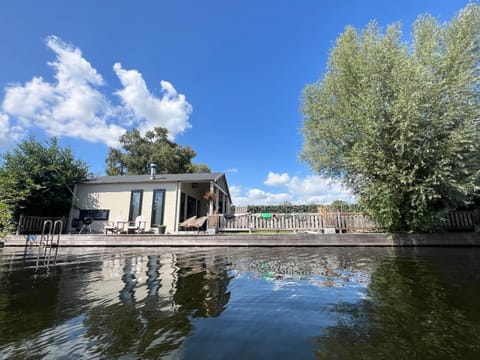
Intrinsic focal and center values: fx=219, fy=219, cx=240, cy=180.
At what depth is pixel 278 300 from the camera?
2775 millimetres

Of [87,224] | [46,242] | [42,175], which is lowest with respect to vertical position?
[46,242]

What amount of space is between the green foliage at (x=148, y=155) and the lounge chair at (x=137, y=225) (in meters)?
14.9

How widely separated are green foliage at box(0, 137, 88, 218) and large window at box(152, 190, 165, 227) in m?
5.17

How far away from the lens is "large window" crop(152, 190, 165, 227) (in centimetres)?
1220

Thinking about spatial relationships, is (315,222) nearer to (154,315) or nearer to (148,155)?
(154,315)

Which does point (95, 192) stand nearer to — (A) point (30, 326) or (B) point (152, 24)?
(B) point (152, 24)

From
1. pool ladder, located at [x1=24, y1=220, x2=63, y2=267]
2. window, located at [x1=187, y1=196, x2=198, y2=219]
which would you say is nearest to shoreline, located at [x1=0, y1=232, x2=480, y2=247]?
pool ladder, located at [x1=24, y1=220, x2=63, y2=267]

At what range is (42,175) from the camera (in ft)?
40.4

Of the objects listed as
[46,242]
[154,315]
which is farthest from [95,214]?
[154,315]

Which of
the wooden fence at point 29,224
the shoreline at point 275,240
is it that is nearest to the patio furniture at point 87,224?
the wooden fence at point 29,224

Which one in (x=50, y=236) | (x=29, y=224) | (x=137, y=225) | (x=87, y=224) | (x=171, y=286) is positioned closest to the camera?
(x=171, y=286)

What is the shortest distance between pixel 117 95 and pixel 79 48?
510cm

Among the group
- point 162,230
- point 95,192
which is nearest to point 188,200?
point 162,230

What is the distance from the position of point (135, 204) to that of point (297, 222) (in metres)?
8.99
